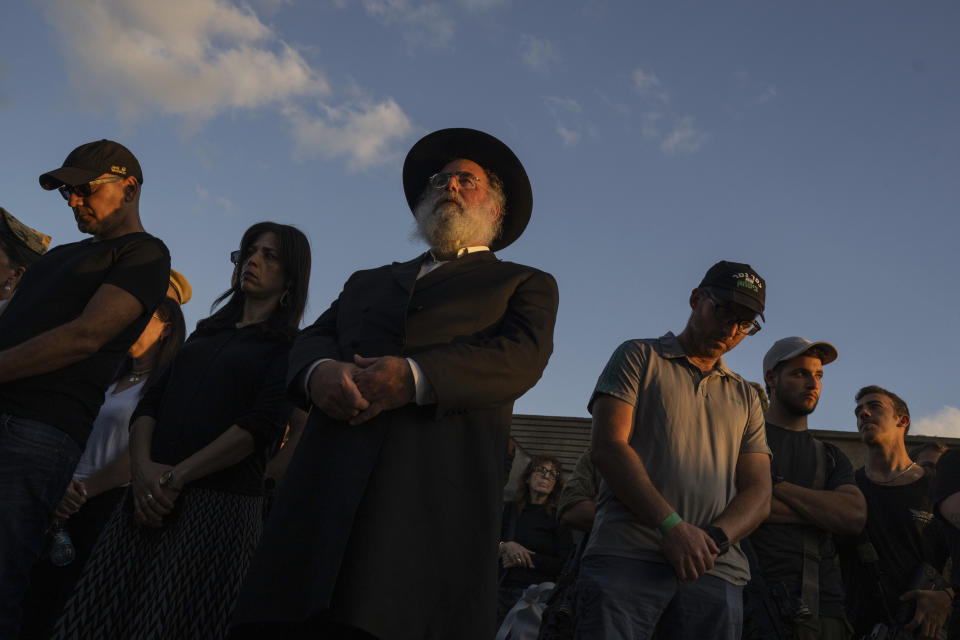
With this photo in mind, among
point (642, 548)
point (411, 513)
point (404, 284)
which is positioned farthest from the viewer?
point (642, 548)

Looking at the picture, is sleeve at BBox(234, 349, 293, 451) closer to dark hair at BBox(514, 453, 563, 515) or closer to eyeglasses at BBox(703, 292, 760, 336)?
eyeglasses at BBox(703, 292, 760, 336)

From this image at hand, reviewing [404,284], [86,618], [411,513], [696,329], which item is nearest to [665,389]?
[696,329]

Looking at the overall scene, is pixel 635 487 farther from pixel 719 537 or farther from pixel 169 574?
pixel 169 574

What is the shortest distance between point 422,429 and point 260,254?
1678mm

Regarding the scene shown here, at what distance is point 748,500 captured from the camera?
129 inches

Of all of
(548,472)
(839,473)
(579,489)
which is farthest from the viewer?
(548,472)

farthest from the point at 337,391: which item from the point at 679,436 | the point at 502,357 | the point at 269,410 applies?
the point at 679,436

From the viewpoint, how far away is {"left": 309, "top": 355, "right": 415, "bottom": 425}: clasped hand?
7.47ft

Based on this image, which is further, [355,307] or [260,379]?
[260,379]

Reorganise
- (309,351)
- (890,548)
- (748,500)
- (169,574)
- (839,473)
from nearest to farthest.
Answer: (309,351) < (169,574) < (748,500) < (839,473) < (890,548)

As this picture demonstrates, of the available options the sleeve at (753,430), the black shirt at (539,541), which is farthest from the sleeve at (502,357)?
the black shirt at (539,541)

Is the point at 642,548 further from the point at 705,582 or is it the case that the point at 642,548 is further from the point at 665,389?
the point at 665,389

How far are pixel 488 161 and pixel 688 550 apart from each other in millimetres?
1729

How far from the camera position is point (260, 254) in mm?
3686
